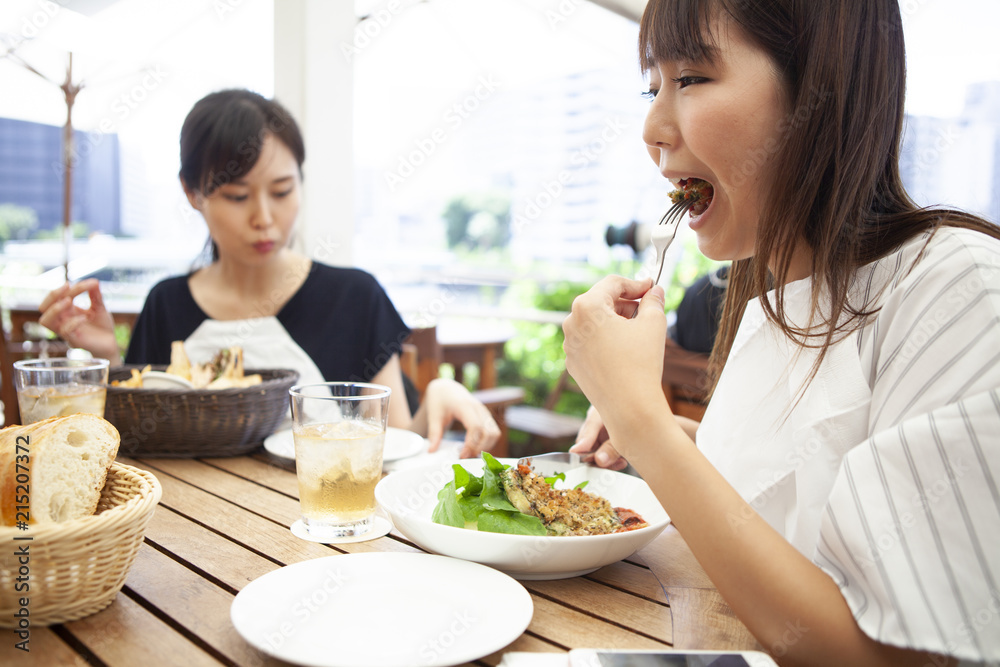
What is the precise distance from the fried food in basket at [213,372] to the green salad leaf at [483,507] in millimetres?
769

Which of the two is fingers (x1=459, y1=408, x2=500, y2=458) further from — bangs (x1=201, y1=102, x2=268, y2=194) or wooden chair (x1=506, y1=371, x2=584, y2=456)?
wooden chair (x1=506, y1=371, x2=584, y2=456)

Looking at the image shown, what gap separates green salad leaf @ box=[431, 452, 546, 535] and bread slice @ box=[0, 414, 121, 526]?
1.43 feet

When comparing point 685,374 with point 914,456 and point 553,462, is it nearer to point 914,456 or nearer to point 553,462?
point 553,462

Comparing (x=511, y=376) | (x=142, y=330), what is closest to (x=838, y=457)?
(x=142, y=330)

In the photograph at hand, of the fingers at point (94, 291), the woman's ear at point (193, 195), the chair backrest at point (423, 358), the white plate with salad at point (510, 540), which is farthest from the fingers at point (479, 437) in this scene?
the chair backrest at point (423, 358)

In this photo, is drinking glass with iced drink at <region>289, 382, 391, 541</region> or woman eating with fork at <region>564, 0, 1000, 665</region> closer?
woman eating with fork at <region>564, 0, 1000, 665</region>

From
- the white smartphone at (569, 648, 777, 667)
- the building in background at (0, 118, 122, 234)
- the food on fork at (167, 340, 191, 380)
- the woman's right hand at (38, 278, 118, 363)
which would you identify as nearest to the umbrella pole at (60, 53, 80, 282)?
the building in background at (0, 118, 122, 234)

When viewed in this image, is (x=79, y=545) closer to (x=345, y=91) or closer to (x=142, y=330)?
(x=142, y=330)

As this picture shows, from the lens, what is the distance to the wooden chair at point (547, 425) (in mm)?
4180

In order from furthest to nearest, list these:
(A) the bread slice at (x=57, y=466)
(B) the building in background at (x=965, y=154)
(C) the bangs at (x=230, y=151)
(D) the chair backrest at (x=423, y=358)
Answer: (B) the building in background at (x=965, y=154), (D) the chair backrest at (x=423, y=358), (C) the bangs at (x=230, y=151), (A) the bread slice at (x=57, y=466)

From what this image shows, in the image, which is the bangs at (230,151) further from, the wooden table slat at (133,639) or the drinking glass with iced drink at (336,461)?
the wooden table slat at (133,639)

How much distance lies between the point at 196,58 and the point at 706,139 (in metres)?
4.42

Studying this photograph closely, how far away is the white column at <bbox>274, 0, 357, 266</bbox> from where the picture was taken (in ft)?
12.5

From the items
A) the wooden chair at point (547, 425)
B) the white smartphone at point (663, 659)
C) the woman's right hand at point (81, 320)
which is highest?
the woman's right hand at point (81, 320)
